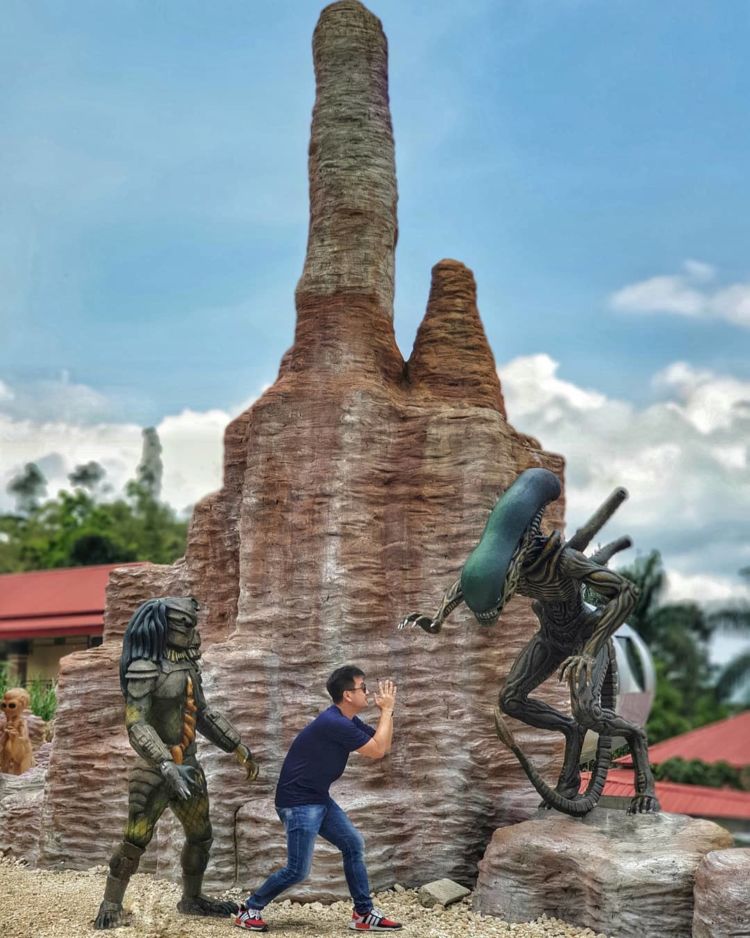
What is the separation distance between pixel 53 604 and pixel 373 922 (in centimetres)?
1677

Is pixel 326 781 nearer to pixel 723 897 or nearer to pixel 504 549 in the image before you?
pixel 504 549

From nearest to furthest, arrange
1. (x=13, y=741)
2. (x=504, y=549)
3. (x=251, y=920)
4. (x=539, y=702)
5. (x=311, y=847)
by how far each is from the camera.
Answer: (x=311, y=847), (x=251, y=920), (x=504, y=549), (x=539, y=702), (x=13, y=741)

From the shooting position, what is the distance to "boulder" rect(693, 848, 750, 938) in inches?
230

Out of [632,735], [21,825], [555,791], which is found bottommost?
[21,825]

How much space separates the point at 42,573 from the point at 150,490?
20691 mm

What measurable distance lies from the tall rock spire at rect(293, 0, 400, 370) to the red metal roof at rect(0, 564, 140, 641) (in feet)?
35.5

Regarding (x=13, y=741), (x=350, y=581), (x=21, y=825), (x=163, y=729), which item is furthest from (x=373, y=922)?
(x=13, y=741)

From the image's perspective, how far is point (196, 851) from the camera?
6371mm

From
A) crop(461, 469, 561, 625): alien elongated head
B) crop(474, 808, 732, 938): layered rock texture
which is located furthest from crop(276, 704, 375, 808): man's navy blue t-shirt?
crop(474, 808, 732, 938): layered rock texture

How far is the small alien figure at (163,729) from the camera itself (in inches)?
240

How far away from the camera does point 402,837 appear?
25.1 feet

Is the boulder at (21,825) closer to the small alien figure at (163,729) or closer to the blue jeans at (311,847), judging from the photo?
→ the small alien figure at (163,729)

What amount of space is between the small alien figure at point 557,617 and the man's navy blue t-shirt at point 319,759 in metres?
1.10

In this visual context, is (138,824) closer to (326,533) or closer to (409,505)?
(326,533)
